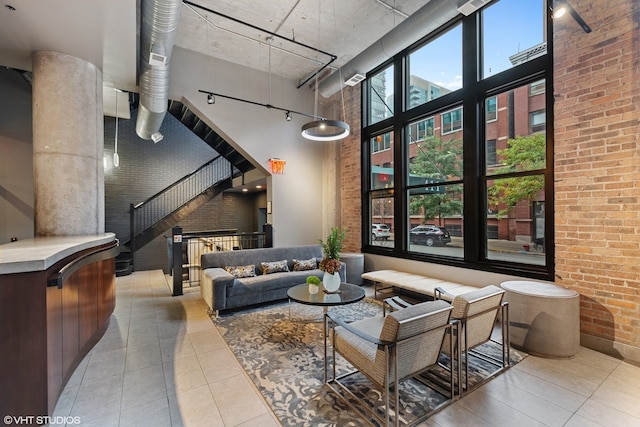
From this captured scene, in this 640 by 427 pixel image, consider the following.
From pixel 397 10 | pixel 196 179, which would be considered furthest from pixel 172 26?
pixel 196 179

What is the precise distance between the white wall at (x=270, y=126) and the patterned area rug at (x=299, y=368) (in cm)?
279

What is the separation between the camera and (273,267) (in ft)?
16.7

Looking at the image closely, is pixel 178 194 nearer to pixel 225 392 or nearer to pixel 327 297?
pixel 327 297

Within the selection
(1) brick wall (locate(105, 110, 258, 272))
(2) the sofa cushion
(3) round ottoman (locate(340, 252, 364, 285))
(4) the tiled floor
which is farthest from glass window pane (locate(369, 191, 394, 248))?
(1) brick wall (locate(105, 110, 258, 272))

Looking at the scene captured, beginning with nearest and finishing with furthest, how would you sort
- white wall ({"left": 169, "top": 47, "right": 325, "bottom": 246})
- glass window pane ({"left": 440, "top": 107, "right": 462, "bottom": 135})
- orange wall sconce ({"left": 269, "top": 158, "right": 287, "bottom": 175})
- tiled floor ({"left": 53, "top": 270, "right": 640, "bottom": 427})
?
tiled floor ({"left": 53, "top": 270, "right": 640, "bottom": 427}) → glass window pane ({"left": 440, "top": 107, "right": 462, "bottom": 135}) → white wall ({"left": 169, "top": 47, "right": 325, "bottom": 246}) → orange wall sconce ({"left": 269, "top": 158, "right": 287, "bottom": 175})

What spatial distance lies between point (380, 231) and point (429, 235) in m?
1.20

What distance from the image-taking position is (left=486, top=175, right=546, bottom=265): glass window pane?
3.67 metres

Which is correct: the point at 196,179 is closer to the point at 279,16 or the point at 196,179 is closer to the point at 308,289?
the point at 279,16

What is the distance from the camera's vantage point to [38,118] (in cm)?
362

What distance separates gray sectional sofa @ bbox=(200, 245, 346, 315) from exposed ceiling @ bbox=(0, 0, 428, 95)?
3.28m

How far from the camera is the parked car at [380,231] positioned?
234 inches

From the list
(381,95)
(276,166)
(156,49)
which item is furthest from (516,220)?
(156,49)

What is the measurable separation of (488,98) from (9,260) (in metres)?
5.55

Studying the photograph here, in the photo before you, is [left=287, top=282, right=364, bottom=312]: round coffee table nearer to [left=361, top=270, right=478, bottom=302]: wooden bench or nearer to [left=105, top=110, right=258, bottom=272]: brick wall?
[left=361, top=270, right=478, bottom=302]: wooden bench
